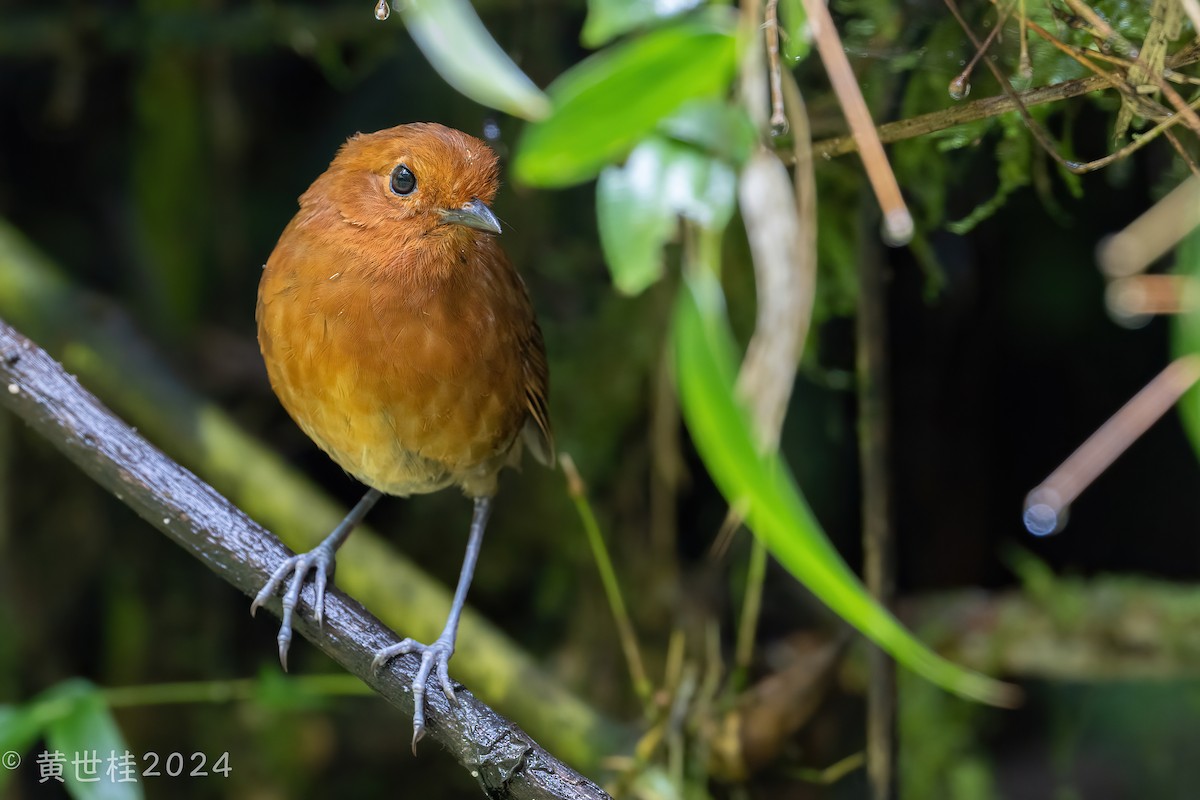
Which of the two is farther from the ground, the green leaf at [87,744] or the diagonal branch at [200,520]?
the diagonal branch at [200,520]

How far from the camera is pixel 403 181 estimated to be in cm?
210

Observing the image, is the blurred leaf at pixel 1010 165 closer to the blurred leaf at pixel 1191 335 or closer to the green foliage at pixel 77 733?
the blurred leaf at pixel 1191 335

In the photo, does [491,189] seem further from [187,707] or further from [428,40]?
[187,707]

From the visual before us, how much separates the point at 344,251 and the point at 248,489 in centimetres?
119

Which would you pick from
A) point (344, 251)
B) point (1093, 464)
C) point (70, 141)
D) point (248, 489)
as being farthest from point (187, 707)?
point (1093, 464)

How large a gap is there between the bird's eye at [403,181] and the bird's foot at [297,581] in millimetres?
700

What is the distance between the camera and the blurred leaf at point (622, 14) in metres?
0.91

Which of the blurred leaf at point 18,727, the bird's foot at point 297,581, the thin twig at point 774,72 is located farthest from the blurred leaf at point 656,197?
the blurred leaf at point 18,727

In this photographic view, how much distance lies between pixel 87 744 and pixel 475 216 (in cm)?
123

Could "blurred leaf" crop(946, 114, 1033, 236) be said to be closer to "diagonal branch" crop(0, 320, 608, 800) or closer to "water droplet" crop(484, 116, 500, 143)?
"water droplet" crop(484, 116, 500, 143)

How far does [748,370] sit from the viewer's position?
2.93ft

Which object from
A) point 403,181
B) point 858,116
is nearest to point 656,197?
point 858,116

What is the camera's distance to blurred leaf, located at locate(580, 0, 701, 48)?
0.91 meters

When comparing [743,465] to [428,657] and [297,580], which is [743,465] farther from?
[297,580]
